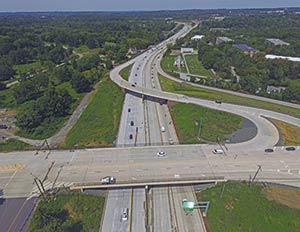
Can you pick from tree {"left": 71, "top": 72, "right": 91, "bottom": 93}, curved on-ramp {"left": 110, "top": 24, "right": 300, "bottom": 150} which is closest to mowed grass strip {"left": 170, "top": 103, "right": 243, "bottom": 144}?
curved on-ramp {"left": 110, "top": 24, "right": 300, "bottom": 150}

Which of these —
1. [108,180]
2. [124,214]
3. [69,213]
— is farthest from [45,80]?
[124,214]

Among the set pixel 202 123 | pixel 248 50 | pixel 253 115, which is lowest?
pixel 248 50

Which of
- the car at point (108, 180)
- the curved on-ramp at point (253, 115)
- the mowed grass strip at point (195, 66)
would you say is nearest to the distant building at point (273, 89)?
the mowed grass strip at point (195, 66)

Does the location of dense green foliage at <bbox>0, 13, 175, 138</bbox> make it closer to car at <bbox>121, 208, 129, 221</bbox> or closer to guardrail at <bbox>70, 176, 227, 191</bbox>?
guardrail at <bbox>70, 176, 227, 191</bbox>

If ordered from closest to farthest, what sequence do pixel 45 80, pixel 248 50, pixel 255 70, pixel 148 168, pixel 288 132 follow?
pixel 148 168
pixel 288 132
pixel 45 80
pixel 255 70
pixel 248 50

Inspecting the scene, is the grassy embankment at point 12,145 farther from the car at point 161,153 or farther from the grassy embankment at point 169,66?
the grassy embankment at point 169,66

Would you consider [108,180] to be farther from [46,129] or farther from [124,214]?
[46,129]
